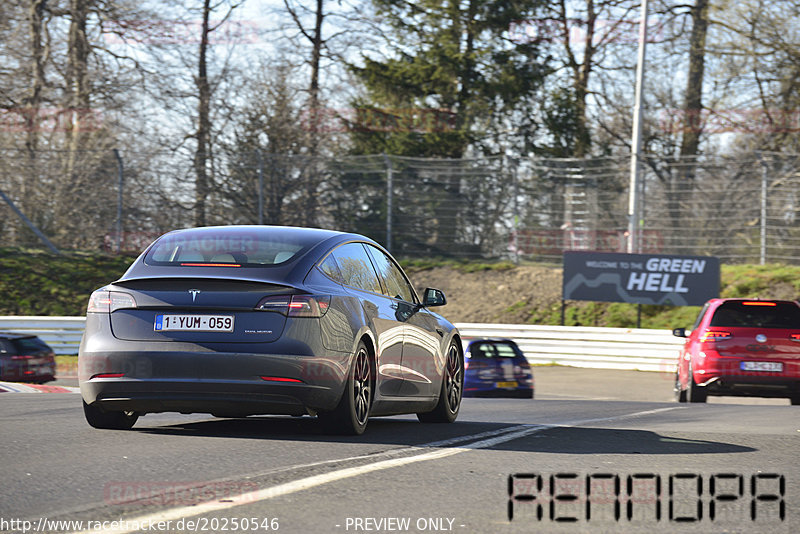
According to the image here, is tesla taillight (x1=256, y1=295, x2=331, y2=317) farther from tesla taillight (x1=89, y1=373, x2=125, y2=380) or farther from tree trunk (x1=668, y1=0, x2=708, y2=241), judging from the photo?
tree trunk (x1=668, y1=0, x2=708, y2=241)

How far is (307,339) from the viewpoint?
24.7ft

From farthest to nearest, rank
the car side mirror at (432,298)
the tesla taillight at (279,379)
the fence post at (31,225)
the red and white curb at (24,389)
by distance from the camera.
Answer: the fence post at (31,225)
the red and white curb at (24,389)
the car side mirror at (432,298)
the tesla taillight at (279,379)


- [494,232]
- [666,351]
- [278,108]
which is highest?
[278,108]

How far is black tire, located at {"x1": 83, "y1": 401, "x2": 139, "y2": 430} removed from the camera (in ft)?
26.9

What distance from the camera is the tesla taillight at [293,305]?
753 cm

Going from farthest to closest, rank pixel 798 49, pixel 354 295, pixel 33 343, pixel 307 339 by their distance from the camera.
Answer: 1. pixel 798 49
2. pixel 33 343
3. pixel 354 295
4. pixel 307 339

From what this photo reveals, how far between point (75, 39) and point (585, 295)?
17776 millimetres

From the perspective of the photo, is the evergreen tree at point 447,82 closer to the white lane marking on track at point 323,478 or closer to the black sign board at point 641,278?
the black sign board at point 641,278

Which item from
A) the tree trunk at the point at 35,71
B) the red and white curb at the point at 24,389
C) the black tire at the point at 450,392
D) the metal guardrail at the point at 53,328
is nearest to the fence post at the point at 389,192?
the metal guardrail at the point at 53,328

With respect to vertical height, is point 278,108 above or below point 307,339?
above

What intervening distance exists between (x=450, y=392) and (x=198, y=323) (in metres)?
3.26

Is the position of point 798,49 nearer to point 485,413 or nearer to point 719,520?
point 485,413

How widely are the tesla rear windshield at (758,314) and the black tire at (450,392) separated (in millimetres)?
6513

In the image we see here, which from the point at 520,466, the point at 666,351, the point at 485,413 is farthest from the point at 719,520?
the point at 666,351
